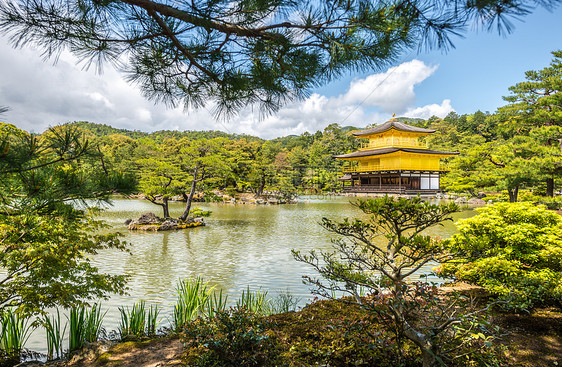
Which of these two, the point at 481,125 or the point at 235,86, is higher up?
the point at 481,125

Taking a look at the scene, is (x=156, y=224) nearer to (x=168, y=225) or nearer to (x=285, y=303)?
(x=168, y=225)

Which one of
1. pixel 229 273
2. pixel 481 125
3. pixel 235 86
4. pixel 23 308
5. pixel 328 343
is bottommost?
pixel 229 273

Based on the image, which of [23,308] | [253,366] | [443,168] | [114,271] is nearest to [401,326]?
[253,366]

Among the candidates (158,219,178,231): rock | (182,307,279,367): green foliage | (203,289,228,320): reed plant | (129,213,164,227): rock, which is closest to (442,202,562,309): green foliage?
(182,307,279,367): green foliage

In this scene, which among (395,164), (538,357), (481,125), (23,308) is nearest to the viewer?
(538,357)

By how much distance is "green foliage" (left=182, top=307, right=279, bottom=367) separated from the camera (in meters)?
1.60

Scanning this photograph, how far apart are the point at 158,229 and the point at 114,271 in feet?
12.8

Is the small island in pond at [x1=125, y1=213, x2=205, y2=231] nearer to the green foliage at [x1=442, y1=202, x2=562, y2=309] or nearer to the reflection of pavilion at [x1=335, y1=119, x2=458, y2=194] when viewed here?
the green foliage at [x1=442, y1=202, x2=562, y2=309]

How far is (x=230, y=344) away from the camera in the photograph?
1622 millimetres

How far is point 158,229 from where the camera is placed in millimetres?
8586

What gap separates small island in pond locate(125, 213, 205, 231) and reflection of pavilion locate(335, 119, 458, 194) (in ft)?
37.9

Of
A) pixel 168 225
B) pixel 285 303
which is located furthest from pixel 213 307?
pixel 168 225

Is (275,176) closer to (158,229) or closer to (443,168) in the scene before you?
(443,168)

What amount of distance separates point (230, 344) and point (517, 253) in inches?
106
